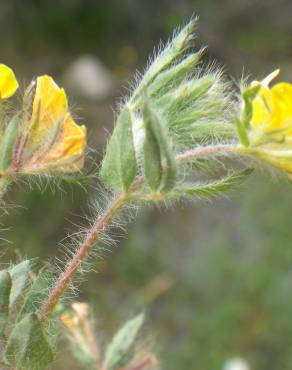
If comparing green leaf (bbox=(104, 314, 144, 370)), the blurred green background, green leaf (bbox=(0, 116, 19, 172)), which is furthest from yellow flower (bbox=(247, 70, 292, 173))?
the blurred green background

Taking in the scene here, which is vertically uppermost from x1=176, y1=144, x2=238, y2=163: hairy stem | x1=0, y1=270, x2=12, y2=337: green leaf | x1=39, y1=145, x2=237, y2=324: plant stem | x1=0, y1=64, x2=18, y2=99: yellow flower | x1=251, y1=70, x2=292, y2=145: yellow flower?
x1=0, y1=64, x2=18, y2=99: yellow flower

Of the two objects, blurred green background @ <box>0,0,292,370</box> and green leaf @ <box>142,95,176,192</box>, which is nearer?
green leaf @ <box>142,95,176,192</box>

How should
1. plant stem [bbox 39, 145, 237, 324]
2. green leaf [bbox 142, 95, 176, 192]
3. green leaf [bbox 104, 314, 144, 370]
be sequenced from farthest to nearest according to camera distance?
green leaf [bbox 104, 314, 144, 370]
plant stem [bbox 39, 145, 237, 324]
green leaf [bbox 142, 95, 176, 192]

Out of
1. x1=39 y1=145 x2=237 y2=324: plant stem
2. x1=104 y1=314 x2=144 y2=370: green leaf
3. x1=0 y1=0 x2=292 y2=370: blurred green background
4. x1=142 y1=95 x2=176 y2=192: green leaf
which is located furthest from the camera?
x1=0 y1=0 x2=292 y2=370: blurred green background

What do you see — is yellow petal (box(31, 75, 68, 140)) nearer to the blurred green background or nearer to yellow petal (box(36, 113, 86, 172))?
yellow petal (box(36, 113, 86, 172))

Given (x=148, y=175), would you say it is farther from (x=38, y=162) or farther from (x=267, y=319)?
(x=267, y=319)

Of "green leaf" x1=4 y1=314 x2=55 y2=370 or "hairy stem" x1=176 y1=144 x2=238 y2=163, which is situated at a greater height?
"hairy stem" x1=176 y1=144 x2=238 y2=163

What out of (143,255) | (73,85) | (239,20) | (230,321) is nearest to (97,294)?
(143,255)
